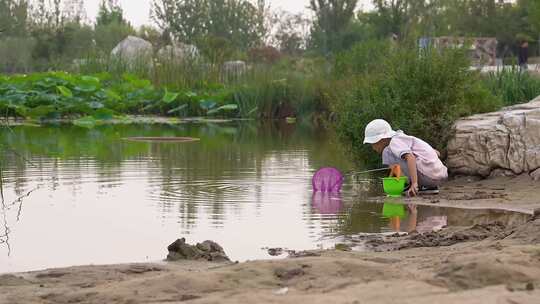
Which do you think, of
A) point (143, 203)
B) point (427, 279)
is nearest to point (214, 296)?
point (427, 279)

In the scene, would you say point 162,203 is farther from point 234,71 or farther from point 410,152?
point 234,71

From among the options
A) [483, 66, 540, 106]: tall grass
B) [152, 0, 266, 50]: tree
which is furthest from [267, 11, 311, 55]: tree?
[483, 66, 540, 106]: tall grass

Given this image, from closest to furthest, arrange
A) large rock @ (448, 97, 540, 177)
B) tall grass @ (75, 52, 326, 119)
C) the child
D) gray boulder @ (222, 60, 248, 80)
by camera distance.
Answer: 1. the child
2. large rock @ (448, 97, 540, 177)
3. tall grass @ (75, 52, 326, 119)
4. gray boulder @ (222, 60, 248, 80)

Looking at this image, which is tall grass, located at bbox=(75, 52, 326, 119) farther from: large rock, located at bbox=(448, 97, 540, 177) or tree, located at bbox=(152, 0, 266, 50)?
tree, located at bbox=(152, 0, 266, 50)

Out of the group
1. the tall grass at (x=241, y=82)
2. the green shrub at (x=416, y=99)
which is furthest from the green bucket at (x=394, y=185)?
the tall grass at (x=241, y=82)

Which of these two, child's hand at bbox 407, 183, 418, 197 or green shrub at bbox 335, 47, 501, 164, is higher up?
green shrub at bbox 335, 47, 501, 164

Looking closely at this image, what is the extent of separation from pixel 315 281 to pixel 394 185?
534cm

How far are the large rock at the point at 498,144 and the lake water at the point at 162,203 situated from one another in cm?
106

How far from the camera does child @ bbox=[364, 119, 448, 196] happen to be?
35.2 feet

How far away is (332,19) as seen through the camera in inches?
2079

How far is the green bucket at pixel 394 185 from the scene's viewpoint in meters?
10.6

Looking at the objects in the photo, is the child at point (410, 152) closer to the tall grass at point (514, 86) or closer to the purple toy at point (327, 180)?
the purple toy at point (327, 180)

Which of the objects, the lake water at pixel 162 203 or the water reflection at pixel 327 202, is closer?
the lake water at pixel 162 203

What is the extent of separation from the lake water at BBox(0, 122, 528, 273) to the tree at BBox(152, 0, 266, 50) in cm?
3692
